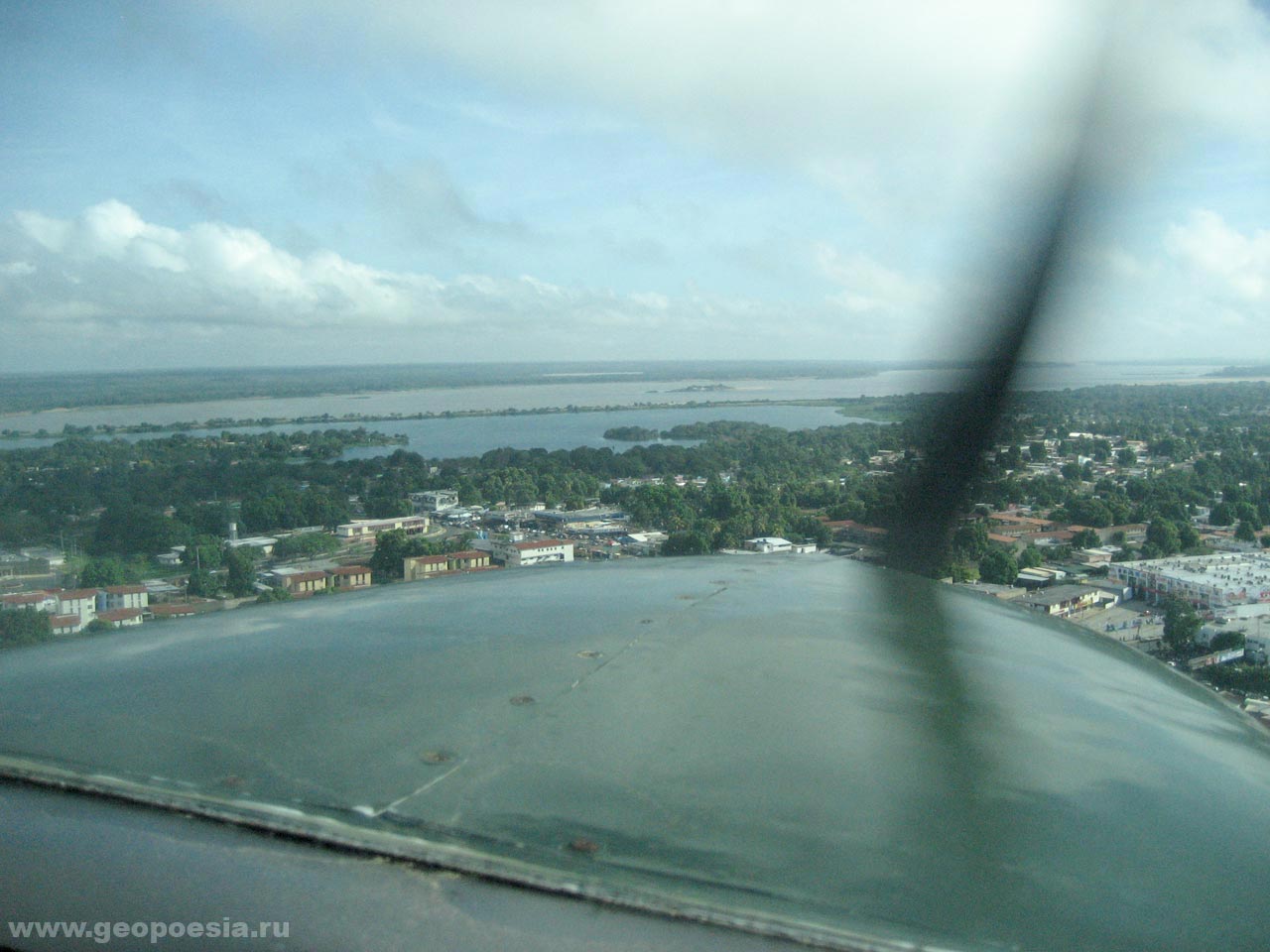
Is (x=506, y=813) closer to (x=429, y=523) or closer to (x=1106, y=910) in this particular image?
(x=1106, y=910)

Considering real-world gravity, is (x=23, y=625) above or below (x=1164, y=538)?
above

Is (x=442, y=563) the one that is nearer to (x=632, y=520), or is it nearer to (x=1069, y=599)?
(x=632, y=520)

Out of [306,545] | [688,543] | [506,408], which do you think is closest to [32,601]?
[306,545]

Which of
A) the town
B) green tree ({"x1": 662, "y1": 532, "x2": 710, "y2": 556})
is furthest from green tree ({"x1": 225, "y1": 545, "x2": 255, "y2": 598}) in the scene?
green tree ({"x1": 662, "y1": 532, "x2": 710, "y2": 556})

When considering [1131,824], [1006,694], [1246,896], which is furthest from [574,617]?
[1246,896]

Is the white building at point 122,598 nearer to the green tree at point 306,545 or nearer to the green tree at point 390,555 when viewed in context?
the green tree at point 390,555

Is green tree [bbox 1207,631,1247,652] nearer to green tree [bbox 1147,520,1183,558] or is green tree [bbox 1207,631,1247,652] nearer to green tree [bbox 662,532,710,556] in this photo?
green tree [bbox 1147,520,1183,558]
